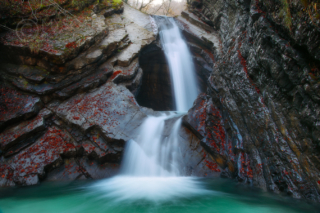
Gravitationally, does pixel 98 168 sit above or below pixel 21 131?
below

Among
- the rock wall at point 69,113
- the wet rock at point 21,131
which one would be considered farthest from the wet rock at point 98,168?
the wet rock at point 21,131

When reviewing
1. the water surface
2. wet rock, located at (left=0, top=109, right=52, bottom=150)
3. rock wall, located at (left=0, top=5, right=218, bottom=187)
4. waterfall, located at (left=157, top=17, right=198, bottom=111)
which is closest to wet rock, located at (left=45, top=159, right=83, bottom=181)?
rock wall, located at (left=0, top=5, right=218, bottom=187)

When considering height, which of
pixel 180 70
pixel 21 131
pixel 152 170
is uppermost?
pixel 180 70

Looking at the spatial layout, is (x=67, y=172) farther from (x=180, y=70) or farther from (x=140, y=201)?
(x=180, y=70)

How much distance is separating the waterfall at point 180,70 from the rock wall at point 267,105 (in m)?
5.20

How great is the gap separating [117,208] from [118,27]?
511 inches

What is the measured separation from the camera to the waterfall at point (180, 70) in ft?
48.8

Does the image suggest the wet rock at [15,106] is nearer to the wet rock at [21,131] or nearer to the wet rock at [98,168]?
the wet rock at [21,131]

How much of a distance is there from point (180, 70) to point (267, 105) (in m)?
9.49

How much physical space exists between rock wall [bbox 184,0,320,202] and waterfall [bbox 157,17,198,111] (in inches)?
205

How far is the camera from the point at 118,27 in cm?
1390

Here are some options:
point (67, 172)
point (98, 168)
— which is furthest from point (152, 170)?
point (67, 172)

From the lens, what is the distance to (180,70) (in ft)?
48.8

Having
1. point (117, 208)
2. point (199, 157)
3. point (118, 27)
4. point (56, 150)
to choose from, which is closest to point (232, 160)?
point (199, 157)
